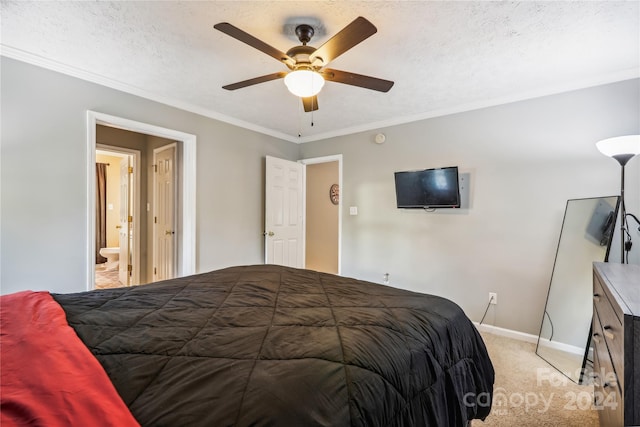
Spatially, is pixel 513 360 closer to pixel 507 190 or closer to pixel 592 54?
pixel 507 190

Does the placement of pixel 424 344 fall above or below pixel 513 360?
above

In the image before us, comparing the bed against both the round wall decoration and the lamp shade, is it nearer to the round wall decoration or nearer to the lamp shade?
the lamp shade

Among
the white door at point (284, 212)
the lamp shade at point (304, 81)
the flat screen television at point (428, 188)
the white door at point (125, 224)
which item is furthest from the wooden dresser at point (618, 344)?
the white door at point (125, 224)

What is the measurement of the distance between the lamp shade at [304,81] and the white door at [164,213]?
7.43 feet

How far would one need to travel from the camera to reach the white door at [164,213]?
347cm

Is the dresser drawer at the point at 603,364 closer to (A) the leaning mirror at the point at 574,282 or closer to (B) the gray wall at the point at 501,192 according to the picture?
(A) the leaning mirror at the point at 574,282

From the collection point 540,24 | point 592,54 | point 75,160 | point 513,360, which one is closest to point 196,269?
point 75,160

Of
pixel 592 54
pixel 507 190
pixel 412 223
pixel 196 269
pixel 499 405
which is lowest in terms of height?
pixel 499 405

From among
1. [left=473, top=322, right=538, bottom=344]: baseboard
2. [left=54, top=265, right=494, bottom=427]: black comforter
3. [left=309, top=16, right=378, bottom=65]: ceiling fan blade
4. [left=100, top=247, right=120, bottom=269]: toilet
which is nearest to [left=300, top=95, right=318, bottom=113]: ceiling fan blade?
[left=309, top=16, right=378, bottom=65]: ceiling fan blade

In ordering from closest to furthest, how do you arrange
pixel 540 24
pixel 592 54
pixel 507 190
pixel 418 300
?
pixel 418 300 < pixel 540 24 < pixel 592 54 < pixel 507 190

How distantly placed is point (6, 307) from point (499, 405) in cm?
265

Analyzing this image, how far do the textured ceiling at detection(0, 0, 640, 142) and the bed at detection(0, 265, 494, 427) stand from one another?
64.5 inches

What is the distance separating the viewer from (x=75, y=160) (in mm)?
2412

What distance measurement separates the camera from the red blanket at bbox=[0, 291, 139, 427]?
22.0 inches
